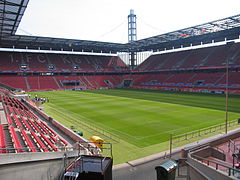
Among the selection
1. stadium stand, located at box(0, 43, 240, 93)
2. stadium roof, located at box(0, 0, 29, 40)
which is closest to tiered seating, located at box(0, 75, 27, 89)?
stadium stand, located at box(0, 43, 240, 93)

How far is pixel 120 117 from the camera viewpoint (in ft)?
78.3

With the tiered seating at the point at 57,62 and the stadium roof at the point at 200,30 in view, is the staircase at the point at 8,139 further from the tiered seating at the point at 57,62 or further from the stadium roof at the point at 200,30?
the tiered seating at the point at 57,62

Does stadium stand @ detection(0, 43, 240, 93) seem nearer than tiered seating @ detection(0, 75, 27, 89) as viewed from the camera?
Yes

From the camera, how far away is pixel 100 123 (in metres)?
21.3

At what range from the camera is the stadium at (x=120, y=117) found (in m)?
7.98

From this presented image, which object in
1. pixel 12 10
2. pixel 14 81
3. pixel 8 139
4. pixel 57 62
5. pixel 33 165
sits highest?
pixel 12 10

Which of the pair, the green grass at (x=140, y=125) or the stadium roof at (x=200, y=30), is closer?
the green grass at (x=140, y=125)

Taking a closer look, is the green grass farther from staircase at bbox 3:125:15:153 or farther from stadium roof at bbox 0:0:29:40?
stadium roof at bbox 0:0:29:40

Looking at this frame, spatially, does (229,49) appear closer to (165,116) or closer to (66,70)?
(165,116)

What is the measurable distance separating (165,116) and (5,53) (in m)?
66.6

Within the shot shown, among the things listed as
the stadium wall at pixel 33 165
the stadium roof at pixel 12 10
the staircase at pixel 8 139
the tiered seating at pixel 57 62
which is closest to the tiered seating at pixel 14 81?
the tiered seating at pixel 57 62

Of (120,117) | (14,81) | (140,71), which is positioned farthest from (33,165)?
(140,71)

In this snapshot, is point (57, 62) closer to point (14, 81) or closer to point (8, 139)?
point (14, 81)

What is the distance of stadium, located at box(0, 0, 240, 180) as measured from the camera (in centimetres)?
798
